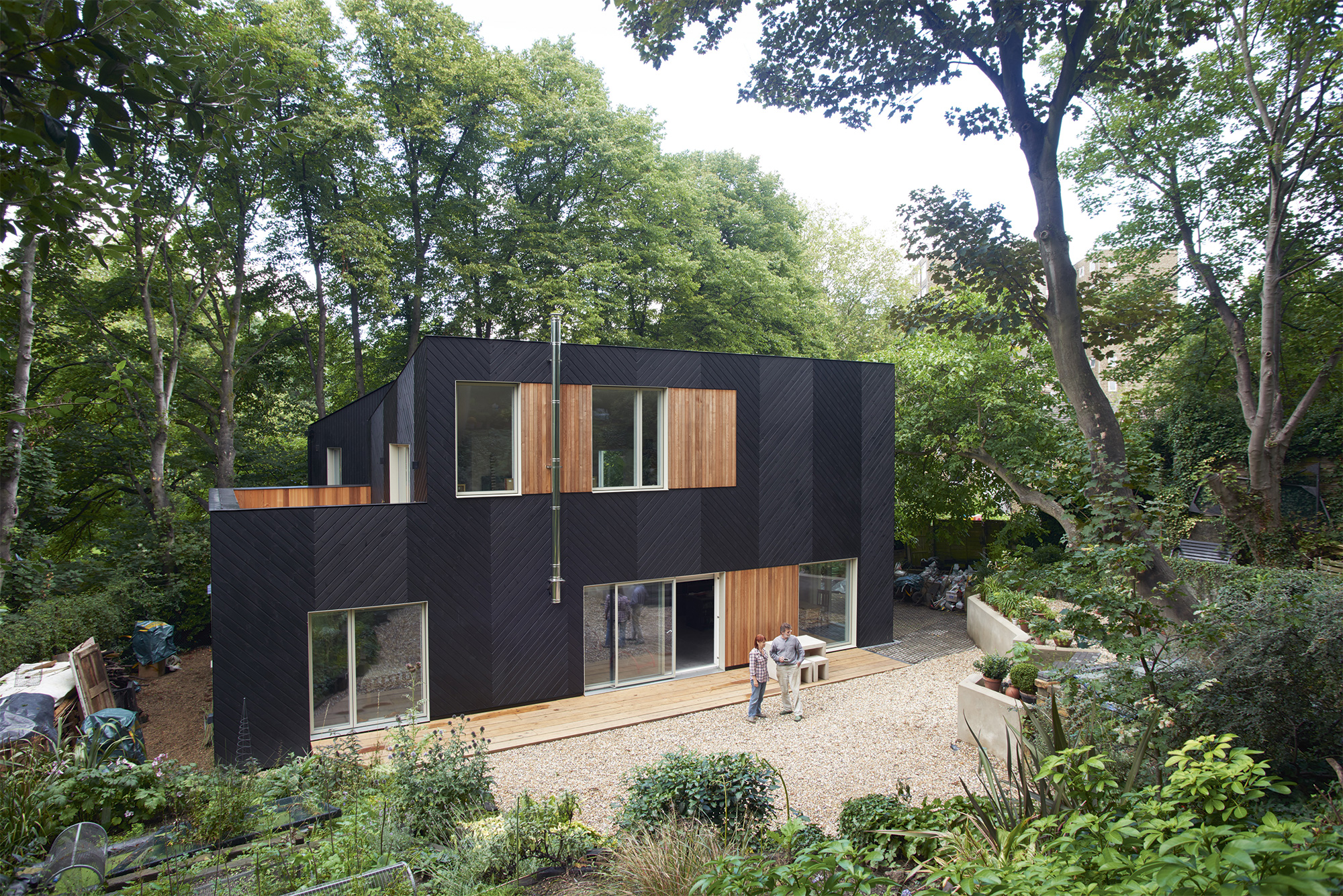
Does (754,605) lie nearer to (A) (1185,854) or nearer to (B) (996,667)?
(B) (996,667)

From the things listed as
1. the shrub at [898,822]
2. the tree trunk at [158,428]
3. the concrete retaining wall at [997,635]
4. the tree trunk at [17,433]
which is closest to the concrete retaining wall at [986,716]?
the concrete retaining wall at [997,635]

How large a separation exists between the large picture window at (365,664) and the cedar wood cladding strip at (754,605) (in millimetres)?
4712

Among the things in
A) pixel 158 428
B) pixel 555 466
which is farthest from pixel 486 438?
pixel 158 428

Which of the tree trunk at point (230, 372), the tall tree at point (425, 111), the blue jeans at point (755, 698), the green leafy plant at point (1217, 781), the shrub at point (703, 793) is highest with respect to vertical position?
the tall tree at point (425, 111)

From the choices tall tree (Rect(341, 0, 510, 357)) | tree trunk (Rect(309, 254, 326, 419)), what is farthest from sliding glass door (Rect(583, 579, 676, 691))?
tree trunk (Rect(309, 254, 326, 419))

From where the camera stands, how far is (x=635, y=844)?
13.1 feet

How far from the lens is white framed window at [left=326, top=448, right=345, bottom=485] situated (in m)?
15.9

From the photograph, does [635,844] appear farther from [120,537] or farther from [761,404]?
[120,537]

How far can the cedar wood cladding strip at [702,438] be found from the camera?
998 centimetres

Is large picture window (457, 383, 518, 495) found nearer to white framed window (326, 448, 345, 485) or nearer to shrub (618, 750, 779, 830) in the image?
shrub (618, 750, 779, 830)

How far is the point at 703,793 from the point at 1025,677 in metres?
5.10

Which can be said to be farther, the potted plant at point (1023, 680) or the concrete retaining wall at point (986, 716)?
the potted plant at point (1023, 680)

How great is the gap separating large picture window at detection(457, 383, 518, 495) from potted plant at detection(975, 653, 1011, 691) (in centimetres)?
680

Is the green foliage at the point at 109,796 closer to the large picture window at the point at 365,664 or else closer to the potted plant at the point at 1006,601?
the large picture window at the point at 365,664
